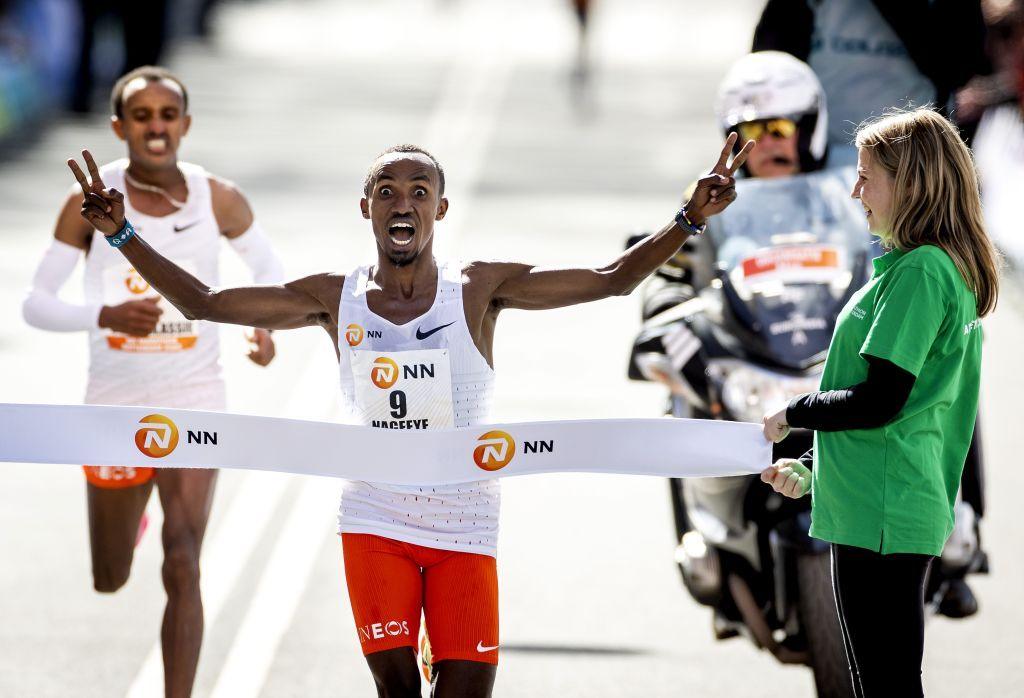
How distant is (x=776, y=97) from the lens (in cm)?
724

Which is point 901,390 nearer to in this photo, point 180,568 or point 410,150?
Answer: point 410,150

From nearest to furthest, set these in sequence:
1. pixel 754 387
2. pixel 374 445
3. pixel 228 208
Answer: pixel 374 445 → pixel 754 387 → pixel 228 208

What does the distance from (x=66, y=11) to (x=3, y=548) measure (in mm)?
17452

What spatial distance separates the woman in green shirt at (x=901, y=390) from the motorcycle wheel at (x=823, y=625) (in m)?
1.03

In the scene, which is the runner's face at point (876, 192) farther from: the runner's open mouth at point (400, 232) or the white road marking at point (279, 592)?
the white road marking at point (279, 592)

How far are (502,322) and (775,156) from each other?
7970 millimetres

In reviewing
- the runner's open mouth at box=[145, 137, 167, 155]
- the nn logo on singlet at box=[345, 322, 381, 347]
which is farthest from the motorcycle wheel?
the runner's open mouth at box=[145, 137, 167, 155]

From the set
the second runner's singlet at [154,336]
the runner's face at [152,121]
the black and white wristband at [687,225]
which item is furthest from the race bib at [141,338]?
the black and white wristband at [687,225]

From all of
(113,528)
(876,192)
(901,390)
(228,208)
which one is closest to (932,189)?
(876,192)

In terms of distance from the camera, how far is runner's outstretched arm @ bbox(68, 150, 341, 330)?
571 centimetres

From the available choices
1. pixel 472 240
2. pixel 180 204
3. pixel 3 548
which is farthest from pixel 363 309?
pixel 472 240

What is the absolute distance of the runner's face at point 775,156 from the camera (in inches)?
289

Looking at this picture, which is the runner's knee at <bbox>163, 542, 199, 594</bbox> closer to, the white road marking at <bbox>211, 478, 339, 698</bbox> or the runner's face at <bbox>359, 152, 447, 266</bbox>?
the white road marking at <bbox>211, 478, 339, 698</bbox>

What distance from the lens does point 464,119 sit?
1101 inches
